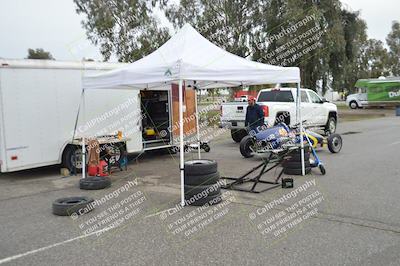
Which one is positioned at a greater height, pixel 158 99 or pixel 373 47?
pixel 373 47

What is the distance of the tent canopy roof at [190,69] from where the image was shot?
23.4 ft

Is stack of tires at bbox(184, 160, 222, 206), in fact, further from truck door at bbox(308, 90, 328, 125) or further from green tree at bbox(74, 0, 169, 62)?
green tree at bbox(74, 0, 169, 62)

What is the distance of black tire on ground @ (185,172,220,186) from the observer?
7.06 metres

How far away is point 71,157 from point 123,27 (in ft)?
85.9

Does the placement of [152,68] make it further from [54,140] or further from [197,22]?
[197,22]

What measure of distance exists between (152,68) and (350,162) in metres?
6.36

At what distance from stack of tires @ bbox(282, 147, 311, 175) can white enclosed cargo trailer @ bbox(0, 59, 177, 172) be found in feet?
14.2

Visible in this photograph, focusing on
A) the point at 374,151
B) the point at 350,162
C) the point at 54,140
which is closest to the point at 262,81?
the point at 350,162

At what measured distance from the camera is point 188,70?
701 cm

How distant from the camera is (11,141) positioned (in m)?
9.35

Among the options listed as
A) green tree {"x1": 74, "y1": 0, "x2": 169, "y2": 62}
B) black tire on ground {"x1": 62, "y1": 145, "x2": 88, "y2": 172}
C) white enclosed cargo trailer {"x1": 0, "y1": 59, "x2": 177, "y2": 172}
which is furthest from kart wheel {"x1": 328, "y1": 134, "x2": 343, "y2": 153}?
green tree {"x1": 74, "y1": 0, "x2": 169, "y2": 62}

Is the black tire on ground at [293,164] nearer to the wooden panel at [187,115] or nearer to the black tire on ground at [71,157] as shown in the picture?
the wooden panel at [187,115]

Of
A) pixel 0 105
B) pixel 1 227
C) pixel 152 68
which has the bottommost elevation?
pixel 1 227

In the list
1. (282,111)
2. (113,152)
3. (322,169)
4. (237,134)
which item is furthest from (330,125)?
(113,152)
